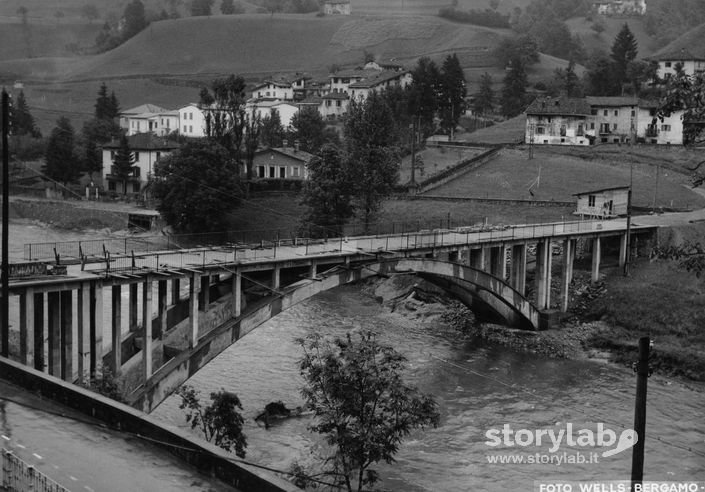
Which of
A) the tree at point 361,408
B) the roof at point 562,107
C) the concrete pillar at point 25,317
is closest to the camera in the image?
the tree at point 361,408

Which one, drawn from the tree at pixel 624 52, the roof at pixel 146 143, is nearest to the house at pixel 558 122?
the tree at pixel 624 52

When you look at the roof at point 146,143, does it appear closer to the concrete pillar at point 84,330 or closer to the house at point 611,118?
the house at point 611,118

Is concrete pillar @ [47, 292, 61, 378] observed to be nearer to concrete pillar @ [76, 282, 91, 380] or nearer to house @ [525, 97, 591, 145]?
concrete pillar @ [76, 282, 91, 380]

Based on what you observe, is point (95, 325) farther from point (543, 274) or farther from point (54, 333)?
point (543, 274)

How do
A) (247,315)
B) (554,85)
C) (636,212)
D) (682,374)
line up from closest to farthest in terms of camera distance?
(247,315) < (682,374) < (636,212) < (554,85)

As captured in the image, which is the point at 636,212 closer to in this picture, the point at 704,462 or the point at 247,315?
the point at 704,462

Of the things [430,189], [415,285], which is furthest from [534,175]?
[415,285]

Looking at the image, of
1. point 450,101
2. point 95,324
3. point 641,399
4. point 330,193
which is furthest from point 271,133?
point 641,399
